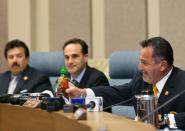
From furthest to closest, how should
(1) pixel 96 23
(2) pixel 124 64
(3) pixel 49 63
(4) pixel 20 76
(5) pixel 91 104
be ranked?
(1) pixel 96 23
(3) pixel 49 63
(4) pixel 20 76
(2) pixel 124 64
(5) pixel 91 104

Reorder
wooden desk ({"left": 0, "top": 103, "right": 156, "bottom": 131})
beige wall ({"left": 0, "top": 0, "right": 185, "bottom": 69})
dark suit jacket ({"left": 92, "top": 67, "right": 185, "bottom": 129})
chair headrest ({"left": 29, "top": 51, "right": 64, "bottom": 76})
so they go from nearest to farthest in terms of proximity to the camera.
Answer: wooden desk ({"left": 0, "top": 103, "right": 156, "bottom": 131}) → dark suit jacket ({"left": 92, "top": 67, "right": 185, "bottom": 129}) → chair headrest ({"left": 29, "top": 51, "right": 64, "bottom": 76}) → beige wall ({"left": 0, "top": 0, "right": 185, "bottom": 69})

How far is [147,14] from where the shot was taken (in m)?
4.02

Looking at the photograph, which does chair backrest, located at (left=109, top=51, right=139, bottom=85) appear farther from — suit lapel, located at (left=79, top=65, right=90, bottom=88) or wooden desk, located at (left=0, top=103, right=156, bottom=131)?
wooden desk, located at (left=0, top=103, right=156, bottom=131)

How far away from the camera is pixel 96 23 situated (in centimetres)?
423

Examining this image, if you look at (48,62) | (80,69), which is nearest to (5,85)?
(48,62)

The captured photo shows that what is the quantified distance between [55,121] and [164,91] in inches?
29.3

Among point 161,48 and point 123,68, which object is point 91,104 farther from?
point 123,68

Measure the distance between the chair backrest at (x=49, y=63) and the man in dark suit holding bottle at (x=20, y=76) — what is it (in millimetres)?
228

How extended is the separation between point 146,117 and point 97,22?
8.71 feet

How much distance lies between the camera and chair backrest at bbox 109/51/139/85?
3.31 m

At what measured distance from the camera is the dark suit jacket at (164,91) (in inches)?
88.2

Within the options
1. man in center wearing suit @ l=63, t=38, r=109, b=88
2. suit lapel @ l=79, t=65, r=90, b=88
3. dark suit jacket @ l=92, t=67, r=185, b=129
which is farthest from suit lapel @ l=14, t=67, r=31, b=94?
dark suit jacket @ l=92, t=67, r=185, b=129

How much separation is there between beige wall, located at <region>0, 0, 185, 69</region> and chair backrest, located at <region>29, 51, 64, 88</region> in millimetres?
537

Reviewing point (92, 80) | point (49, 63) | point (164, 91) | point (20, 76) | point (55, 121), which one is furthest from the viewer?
point (49, 63)
